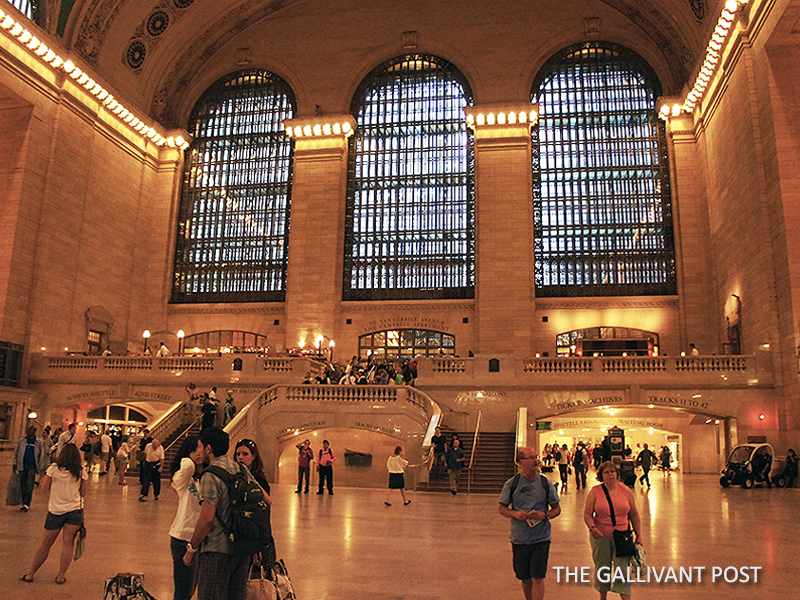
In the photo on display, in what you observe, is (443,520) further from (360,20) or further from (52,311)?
(360,20)

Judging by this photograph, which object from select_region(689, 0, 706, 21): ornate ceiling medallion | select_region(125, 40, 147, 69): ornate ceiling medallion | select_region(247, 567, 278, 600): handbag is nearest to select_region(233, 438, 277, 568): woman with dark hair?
select_region(247, 567, 278, 600): handbag

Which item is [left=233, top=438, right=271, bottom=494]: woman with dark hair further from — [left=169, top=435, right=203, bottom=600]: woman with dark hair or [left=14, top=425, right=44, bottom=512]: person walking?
A: [left=14, top=425, right=44, bottom=512]: person walking

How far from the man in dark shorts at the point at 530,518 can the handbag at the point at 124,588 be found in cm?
261

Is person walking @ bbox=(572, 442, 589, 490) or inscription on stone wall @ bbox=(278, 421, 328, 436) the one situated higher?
inscription on stone wall @ bbox=(278, 421, 328, 436)

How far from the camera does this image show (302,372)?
22906 millimetres

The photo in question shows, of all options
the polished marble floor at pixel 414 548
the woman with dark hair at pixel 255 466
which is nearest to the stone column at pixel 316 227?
the polished marble floor at pixel 414 548

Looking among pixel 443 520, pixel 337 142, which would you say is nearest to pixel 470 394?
pixel 443 520

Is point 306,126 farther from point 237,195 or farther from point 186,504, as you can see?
Result: point 186,504

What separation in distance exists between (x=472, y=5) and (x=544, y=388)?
62.4ft

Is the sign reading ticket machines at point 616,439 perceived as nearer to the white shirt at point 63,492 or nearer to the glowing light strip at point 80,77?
the white shirt at point 63,492

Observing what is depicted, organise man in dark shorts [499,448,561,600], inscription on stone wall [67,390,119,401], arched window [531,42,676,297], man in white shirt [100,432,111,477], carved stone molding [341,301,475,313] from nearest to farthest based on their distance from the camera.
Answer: man in dark shorts [499,448,561,600] < man in white shirt [100,432,111,477] < inscription on stone wall [67,390,119,401] < arched window [531,42,676,297] < carved stone molding [341,301,475,313]

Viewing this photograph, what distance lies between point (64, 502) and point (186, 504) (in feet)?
7.10

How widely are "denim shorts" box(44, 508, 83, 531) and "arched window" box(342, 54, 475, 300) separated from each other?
80.4ft

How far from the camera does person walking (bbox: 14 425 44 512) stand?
10.7 m
